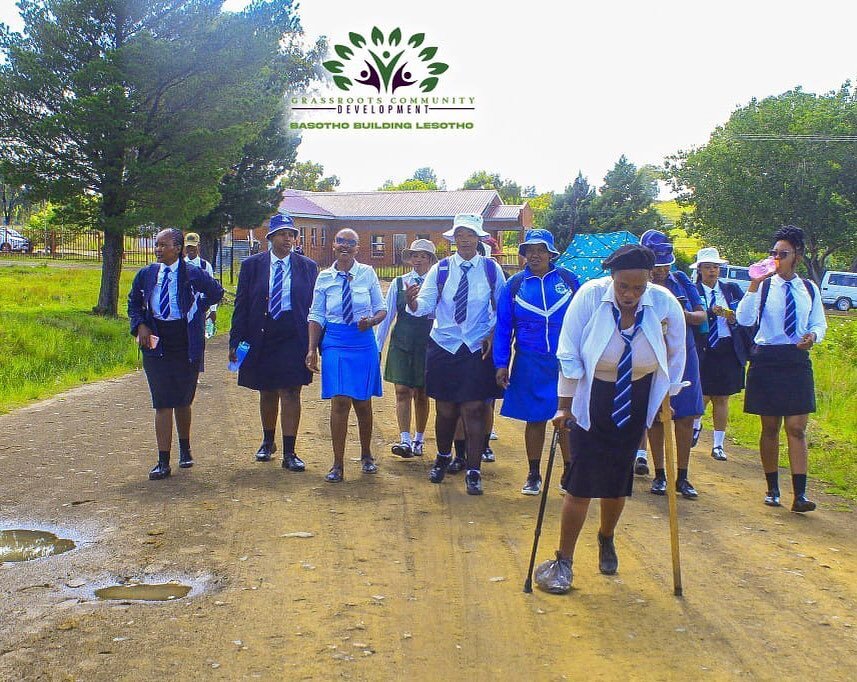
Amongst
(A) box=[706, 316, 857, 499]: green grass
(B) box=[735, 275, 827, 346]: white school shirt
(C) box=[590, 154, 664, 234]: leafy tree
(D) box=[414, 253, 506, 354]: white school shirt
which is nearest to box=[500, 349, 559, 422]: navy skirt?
(D) box=[414, 253, 506, 354]: white school shirt

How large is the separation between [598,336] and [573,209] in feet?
126

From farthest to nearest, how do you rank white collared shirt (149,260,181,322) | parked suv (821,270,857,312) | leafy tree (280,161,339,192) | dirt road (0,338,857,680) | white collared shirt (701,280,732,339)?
1. leafy tree (280,161,339,192)
2. parked suv (821,270,857,312)
3. white collared shirt (701,280,732,339)
4. white collared shirt (149,260,181,322)
5. dirt road (0,338,857,680)

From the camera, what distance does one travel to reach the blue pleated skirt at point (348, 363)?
8211 mm

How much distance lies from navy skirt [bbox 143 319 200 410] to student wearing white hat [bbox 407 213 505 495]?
194cm

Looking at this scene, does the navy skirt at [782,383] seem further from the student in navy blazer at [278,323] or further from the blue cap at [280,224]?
the blue cap at [280,224]

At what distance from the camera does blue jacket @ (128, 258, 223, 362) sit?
8.18 meters

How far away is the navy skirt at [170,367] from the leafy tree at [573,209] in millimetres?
35524

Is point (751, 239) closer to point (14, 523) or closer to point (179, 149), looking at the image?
point (179, 149)

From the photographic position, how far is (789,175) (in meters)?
43.5

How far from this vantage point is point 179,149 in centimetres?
2228

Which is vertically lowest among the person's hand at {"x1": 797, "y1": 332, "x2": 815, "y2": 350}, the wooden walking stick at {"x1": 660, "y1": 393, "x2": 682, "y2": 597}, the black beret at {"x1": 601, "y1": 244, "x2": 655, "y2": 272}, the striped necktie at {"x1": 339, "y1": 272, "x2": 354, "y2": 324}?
the wooden walking stick at {"x1": 660, "y1": 393, "x2": 682, "y2": 597}

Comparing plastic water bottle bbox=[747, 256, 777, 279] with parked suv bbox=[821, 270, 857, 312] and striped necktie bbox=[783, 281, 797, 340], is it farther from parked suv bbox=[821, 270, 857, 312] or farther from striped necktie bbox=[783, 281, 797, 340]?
parked suv bbox=[821, 270, 857, 312]

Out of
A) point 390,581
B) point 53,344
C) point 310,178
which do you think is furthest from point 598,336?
point 310,178

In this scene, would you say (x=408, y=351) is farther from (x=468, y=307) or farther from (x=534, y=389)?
(x=534, y=389)
